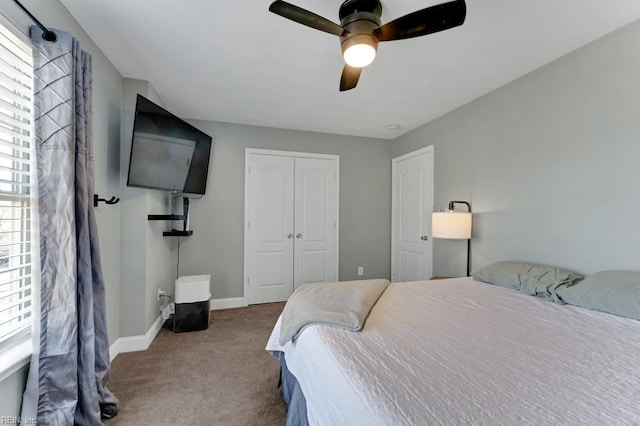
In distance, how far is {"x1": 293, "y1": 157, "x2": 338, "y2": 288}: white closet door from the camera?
4.01 meters

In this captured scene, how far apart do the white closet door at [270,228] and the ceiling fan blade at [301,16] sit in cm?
249

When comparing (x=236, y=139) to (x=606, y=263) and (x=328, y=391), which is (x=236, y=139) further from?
(x=606, y=263)

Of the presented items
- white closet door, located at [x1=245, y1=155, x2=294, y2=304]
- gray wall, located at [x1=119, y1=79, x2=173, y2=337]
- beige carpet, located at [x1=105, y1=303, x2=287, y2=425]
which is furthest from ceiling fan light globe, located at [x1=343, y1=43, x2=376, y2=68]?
white closet door, located at [x1=245, y1=155, x2=294, y2=304]

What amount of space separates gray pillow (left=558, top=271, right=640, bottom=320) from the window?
3.07m

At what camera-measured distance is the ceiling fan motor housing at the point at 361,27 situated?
1.51 metres

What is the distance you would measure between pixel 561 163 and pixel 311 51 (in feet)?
7.02

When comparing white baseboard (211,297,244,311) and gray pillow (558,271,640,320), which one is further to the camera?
white baseboard (211,297,244,311)

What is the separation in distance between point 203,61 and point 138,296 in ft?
7.03

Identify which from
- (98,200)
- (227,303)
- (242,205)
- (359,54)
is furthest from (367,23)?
(227,303)

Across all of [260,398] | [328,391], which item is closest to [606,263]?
[328,391]

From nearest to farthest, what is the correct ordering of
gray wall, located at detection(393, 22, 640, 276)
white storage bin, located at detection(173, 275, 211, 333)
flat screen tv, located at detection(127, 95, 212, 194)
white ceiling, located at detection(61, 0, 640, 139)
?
white ceiling, located at detection(61, 0, 640, 139) → gray wall, located at detection(393, 22, 640, 276) → flat screen tv, located at detection(127, 95, 212, 194) → white storage bin, located at detection(173, 275, 211, 333)

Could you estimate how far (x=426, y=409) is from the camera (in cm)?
81

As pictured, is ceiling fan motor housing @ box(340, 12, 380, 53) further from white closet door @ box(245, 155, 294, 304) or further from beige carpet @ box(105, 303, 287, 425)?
white closet door @ box(245, 155, 294, 304)

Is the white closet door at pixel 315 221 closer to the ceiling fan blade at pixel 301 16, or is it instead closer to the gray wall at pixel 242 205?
the gray wall at pixel 242 205
